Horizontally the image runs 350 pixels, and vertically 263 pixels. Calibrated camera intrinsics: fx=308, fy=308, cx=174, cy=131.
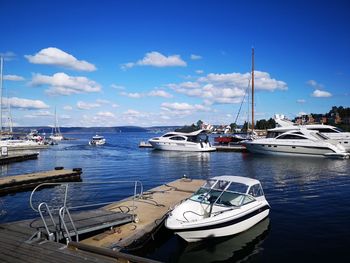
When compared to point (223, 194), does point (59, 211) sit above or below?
above

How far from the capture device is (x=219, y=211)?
1224 cm

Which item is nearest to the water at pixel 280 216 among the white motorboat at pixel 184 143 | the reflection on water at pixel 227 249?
the reflection on water at pixel 227 249

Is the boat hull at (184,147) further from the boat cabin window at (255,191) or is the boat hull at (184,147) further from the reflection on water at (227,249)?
the reflection on water at (227,249)

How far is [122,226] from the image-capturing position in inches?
463

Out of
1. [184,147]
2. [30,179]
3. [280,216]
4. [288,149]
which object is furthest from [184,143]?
[280,216]

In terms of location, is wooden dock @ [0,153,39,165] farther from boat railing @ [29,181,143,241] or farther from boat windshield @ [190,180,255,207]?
boat windshield @ [190,180,255,207]

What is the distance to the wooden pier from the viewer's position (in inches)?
311

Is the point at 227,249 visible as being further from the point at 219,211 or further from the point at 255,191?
the point at 255,191

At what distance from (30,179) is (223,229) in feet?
59.5

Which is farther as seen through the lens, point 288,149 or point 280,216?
point 288,149

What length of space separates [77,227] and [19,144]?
6523 centimetres

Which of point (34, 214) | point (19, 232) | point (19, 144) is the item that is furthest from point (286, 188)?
point (19, 144)

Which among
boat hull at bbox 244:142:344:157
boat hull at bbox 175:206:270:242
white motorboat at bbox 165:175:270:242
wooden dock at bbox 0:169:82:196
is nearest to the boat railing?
wooden dock at bbox 0:169:82:196

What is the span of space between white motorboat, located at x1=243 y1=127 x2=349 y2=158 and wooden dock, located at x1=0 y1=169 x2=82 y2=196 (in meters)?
31.2
